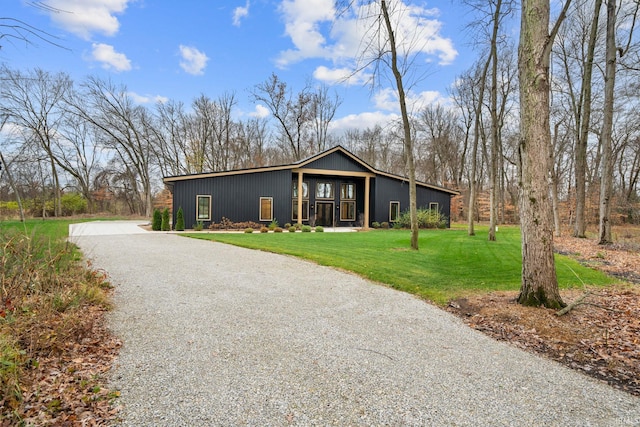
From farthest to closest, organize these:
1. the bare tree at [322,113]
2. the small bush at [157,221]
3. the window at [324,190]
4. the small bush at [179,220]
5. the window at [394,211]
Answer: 1. the bare tree at [322,113]
2. the window at [394,211]
3. the window at [324,190]
4. the small bush at [157,221]
5. the small bush at [179,220]

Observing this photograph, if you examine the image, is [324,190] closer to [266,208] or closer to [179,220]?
[266,208]

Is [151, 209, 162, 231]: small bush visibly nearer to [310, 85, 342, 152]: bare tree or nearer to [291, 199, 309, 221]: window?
[291, 199, 309, 221]: window

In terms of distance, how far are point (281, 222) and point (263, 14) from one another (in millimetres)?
10747

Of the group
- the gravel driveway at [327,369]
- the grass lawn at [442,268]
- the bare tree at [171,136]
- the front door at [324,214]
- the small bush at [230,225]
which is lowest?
the gravel driveway at [327,369]

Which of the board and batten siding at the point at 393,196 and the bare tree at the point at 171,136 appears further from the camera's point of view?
the bare tree at the point at 171,136

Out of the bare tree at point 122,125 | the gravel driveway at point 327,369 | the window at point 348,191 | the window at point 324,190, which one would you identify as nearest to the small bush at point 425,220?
the window at point 348,191

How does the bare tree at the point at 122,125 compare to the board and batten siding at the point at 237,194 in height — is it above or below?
above

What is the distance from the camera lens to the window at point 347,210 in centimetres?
2262

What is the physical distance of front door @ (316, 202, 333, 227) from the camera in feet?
72.2

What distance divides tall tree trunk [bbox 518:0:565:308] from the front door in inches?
705

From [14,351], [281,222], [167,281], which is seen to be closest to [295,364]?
[14,351]

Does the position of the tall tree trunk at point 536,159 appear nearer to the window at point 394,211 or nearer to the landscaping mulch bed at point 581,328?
the landscaping mulch bed at point 581,328

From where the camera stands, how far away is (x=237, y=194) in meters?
18.8

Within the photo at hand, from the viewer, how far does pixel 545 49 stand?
4141mm
